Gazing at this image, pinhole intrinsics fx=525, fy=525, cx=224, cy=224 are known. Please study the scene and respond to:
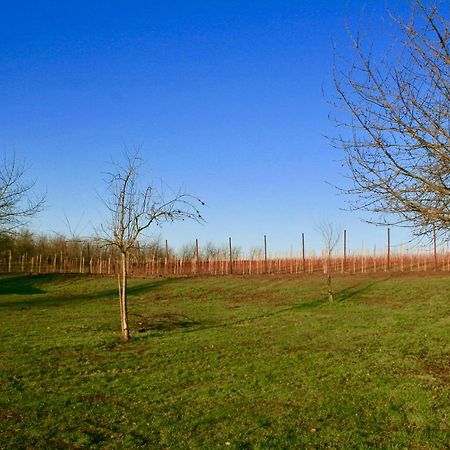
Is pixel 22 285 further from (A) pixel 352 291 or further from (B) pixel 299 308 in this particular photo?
(A) pixel 352 291

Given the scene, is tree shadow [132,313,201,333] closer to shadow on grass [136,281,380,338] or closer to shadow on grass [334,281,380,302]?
shadow on grass [136,281,380,338]

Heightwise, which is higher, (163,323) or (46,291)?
(46,291)

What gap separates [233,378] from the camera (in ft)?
34.0

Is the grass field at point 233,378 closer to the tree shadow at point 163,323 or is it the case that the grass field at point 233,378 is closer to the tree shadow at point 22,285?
the tree shadow at point 163,323

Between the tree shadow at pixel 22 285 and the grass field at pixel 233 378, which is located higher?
the tree shadow at pixel 22 285

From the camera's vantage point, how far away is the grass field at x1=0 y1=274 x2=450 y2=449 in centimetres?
707

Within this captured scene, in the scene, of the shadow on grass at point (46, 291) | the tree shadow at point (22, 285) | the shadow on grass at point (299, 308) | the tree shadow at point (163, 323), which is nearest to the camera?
the tree shadow at point (163, 323)

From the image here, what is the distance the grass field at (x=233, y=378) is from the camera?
7.07 metres

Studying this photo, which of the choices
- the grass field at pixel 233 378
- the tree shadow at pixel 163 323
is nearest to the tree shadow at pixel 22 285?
the grass field at pixel 233 378


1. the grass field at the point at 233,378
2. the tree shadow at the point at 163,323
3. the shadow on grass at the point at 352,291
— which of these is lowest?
the grass field at the point at 233,378

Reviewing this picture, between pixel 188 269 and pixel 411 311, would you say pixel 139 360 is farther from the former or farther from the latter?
pixel 188 269

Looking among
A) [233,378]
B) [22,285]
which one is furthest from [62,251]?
[233,378]

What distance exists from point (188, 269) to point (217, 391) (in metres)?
38.3

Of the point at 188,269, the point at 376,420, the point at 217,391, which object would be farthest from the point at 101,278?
the point at 376,420
